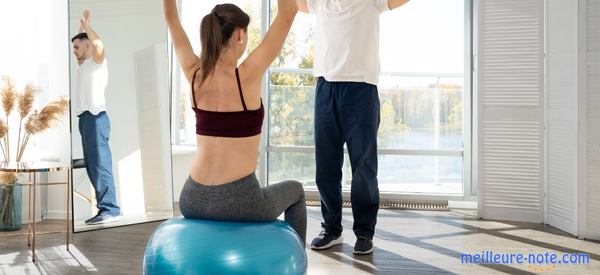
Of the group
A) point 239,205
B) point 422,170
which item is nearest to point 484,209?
point 422,170

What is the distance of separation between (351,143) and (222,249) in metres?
1.41

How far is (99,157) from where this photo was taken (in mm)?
3652

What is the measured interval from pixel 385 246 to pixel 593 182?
133 centimetres

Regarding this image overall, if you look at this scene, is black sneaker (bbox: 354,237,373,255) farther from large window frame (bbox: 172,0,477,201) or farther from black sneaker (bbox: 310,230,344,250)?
large window frame (bbox: 172,0,477,201)

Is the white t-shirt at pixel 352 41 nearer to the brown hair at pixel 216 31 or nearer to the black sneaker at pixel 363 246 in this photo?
the black sneaker at pixel 363 246

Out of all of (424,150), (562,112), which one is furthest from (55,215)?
(562,112)

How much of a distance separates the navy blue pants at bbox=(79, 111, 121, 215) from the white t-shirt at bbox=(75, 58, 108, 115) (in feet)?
0.14

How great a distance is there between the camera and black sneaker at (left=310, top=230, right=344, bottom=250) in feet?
10.4

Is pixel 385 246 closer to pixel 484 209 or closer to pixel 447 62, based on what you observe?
pixel 484 209

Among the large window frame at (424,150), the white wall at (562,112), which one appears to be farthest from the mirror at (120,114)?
the white wall at (562,112)

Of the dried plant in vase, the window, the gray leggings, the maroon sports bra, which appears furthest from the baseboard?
the maroon sports bra

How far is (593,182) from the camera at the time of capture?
11.6 feet

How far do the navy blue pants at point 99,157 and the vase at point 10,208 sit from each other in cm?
52

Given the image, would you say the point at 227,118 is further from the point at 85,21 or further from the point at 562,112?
the point at 562,112
